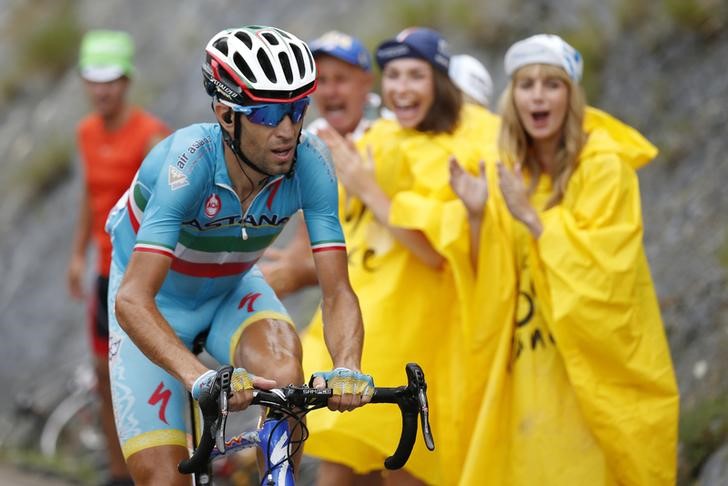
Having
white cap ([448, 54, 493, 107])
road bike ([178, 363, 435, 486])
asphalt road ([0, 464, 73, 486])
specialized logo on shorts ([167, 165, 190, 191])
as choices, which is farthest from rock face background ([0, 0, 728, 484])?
specialized logo on shorts ([167, 165, 190, 191])

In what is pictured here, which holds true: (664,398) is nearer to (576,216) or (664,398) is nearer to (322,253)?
(576,216)

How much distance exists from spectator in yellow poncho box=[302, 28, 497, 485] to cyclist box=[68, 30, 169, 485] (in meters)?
2.83

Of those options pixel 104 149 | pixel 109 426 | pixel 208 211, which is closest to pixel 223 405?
pixel 208 211

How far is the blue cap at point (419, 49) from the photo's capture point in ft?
21.6

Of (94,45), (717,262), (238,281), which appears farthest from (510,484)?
(94,45)

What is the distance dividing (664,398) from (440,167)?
4.83ft

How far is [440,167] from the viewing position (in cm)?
646

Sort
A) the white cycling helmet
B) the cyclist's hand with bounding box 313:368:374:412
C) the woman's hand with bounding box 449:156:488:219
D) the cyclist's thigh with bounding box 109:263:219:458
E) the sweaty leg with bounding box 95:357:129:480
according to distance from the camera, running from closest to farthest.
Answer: the cyclist's hand with bounding box 313:368:374:412 < the white cycling helmet < the cyclist's thigh with bounding box 109:263:219:458 < the woman's hand with bounding box 449:156:488:219 < the sweaty leg with bounding box 95:357:129:480

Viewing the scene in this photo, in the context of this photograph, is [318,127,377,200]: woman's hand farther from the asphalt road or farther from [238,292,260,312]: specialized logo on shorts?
the asphalt road

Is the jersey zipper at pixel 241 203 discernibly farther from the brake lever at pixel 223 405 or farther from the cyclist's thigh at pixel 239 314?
the brake lever at pixel 223 405

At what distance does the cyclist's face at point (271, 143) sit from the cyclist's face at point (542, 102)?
67.9 inches

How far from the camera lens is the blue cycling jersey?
15.6ft

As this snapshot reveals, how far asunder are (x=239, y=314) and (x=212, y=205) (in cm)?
51

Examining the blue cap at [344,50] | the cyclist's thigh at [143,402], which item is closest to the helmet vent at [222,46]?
the cyclist's thigh at [143,402]
